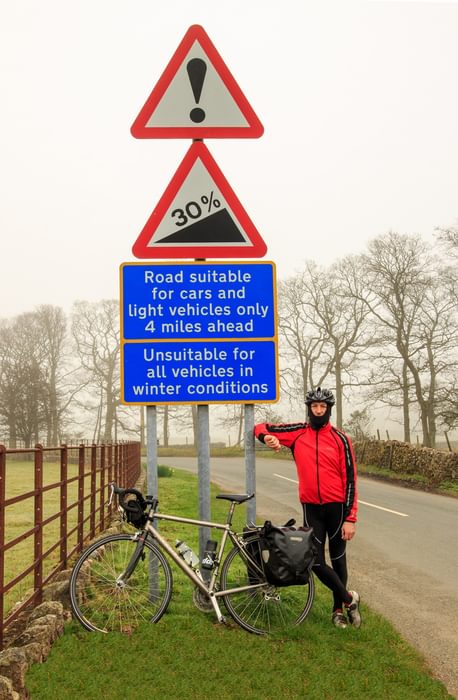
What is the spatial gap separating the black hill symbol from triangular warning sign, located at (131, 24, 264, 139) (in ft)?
1.92

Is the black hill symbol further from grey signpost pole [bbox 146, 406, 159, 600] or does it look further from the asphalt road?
the asphalt road

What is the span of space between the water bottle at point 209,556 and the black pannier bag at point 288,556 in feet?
1.22

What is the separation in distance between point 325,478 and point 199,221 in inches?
83.2

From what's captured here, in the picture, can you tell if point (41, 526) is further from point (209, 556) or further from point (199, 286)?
point (199, 286)

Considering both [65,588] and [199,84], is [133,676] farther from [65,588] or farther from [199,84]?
[199,84]

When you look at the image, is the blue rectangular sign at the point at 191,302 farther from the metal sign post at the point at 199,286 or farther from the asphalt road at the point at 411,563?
the asphalt road at the point at 411,563

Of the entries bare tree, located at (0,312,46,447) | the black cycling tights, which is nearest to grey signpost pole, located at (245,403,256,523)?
the black cycling tights

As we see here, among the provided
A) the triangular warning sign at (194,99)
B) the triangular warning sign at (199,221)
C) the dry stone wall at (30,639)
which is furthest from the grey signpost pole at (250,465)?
the triangular warning sign at (194,99)

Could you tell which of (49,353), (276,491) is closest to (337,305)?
(49,353)

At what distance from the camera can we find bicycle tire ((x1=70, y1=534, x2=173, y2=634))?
4.58 metres

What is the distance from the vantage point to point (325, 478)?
5.02 meters

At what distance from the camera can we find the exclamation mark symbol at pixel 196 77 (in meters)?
4.77

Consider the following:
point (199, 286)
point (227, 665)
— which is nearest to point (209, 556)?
point (227, 665)

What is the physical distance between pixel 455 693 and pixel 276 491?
14.6 meters
